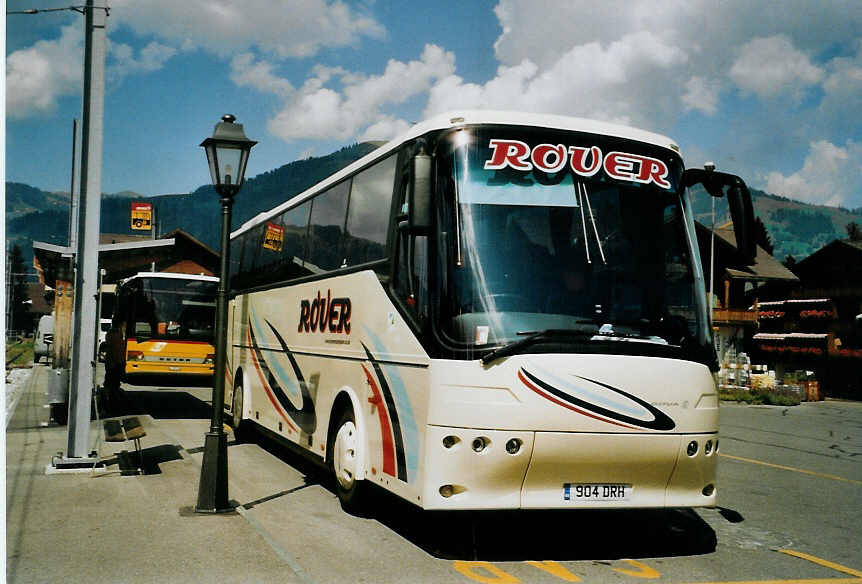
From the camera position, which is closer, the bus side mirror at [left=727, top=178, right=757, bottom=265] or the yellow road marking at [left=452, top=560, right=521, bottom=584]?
A: the yellow road marking at [left=452, top=560, right=521, bottom=584]

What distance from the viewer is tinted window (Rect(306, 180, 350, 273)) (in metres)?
9.97

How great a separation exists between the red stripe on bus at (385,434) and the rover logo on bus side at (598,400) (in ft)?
5.02

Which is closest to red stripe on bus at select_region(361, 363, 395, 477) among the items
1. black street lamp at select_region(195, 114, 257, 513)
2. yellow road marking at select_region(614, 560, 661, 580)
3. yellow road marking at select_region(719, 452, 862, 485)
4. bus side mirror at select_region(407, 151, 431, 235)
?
black street lamp at select_region(195, 114, 257, 513)

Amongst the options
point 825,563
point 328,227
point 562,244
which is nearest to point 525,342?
point 562,244

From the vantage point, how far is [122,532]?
757 cm

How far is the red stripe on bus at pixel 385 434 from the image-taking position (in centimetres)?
759

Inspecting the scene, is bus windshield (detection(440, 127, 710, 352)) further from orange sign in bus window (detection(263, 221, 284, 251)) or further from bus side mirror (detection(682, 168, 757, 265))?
orange sign in bus window (detection(263, 221, 284, 251))

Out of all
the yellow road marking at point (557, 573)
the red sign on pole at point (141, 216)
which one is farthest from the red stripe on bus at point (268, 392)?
the red sign on pole at point (141, 216)

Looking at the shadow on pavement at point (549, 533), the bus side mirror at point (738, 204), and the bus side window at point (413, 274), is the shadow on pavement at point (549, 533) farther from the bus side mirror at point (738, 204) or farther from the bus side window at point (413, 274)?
the bus side mirror at point (738, 204)

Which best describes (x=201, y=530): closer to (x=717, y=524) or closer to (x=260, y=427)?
(x=717, y=524)

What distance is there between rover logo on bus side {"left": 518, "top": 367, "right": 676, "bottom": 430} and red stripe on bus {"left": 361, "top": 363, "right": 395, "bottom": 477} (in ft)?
5.02

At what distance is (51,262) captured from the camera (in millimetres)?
16250

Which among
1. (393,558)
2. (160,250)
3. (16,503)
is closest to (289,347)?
→ (16,503)

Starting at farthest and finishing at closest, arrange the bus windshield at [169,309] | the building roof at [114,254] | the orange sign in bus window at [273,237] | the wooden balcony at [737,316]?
the wooden balcony at [737,316], the bus windshield at [169,309], the building roof at [114,254], the orange sign in bus window at [273,237]
